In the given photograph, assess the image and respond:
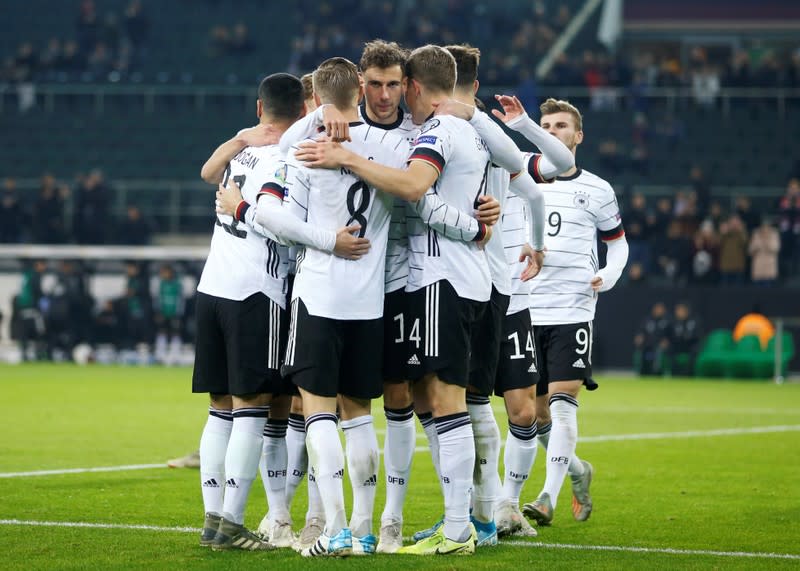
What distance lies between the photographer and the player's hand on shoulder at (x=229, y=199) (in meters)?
6.96

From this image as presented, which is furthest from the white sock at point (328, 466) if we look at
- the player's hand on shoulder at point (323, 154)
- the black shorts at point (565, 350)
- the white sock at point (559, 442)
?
the black shorts at point (565, 350)

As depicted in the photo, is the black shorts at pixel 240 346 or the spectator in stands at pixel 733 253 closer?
the black shorts at pixel 240 346

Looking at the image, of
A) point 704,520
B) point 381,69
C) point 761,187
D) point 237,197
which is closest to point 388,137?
point 381,69

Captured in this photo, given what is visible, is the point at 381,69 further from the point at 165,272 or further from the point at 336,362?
the point at 165,272

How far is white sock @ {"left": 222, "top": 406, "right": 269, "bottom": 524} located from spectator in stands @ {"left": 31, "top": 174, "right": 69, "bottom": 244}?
73.0 ft

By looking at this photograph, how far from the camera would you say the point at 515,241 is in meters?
8.23

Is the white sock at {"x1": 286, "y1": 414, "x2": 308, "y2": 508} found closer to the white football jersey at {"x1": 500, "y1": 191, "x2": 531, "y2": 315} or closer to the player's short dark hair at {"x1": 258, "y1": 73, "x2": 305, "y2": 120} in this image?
the white football jersey at {"x1": 500, "y1": 191, "x2": 531, "y2": 315}

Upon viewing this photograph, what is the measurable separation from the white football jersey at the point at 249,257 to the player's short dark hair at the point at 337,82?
1.70 feet

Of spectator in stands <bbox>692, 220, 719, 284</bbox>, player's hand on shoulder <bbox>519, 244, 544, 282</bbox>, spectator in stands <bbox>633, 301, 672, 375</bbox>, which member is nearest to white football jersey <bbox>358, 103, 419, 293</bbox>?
player's hand on shoulder <bbox>519, 244, 544, 282</bbox>

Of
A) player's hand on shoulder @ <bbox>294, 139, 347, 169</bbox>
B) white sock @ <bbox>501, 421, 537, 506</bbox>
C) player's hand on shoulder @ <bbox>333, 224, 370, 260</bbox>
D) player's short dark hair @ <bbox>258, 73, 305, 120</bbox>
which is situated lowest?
white sock @ <bbox>501, 421, 537, 506</bbox>

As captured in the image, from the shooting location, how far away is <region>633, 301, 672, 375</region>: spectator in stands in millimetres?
24375

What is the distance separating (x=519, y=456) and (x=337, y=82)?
2702 millimetres

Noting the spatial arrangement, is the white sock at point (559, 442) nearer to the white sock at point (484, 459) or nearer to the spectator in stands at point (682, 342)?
the white sock at point (484, 459)

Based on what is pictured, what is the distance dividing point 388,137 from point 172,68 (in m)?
29.1
